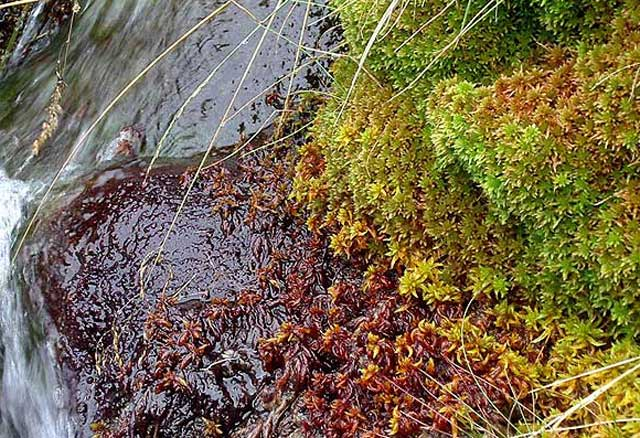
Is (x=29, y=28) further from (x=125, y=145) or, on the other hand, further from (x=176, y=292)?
(x=176, y=292)

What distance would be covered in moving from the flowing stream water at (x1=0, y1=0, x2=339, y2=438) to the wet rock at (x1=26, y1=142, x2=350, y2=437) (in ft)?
0.68

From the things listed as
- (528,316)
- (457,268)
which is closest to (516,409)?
(528,316)

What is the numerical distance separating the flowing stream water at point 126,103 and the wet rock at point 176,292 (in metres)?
0.21

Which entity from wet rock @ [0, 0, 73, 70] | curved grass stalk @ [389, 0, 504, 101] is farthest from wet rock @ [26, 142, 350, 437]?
wet rock @ [0, 0, 73, 70]

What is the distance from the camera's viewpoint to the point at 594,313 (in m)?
2.11

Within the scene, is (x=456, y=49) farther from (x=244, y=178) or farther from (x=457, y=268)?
(x=244, y=178)

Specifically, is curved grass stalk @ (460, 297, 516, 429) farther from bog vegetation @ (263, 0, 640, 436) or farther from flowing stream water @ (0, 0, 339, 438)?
flowing stream water @ (0, 0, 339, 438)

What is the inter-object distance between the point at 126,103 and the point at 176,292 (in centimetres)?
147

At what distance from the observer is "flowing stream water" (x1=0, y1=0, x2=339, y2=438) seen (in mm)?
3238

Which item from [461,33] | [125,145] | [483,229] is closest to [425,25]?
[461,33]

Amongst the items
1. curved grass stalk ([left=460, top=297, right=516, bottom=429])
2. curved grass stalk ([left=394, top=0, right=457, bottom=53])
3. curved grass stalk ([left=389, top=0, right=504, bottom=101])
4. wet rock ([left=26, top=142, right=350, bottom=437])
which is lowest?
curved grass stalk ([left=460, top=297, right=516, bottom=429])

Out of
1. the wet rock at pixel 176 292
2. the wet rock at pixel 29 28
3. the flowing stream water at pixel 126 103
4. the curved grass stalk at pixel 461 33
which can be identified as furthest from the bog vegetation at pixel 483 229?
the wet rock at pixel 29 28

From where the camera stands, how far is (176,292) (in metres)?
2.91

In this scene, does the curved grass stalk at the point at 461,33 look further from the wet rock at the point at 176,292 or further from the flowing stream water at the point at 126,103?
the wet rock at the point at 176,292
